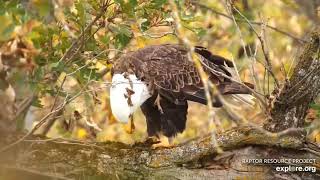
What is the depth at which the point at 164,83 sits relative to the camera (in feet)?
14.5

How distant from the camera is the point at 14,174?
3.39 metres

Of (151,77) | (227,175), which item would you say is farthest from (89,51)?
(227,175)

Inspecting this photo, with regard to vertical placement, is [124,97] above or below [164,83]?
below

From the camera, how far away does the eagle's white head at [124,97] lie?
4.24 m

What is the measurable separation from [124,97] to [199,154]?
0.95 metres

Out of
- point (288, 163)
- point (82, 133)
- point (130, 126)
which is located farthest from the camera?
point (82, 133)

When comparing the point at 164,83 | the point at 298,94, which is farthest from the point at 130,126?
the point at 298,94

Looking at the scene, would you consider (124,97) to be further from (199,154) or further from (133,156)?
(199,154)

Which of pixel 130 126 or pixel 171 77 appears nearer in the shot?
pixel 171 77

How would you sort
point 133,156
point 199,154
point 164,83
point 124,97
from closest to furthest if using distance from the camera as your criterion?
point 199,154, point 133,156, point 124,97, point 164,83

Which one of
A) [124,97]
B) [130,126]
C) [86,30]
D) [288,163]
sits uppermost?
[86,30]

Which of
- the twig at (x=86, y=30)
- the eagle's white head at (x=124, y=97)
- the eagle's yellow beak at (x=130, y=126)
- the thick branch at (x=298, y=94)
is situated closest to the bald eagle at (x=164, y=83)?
the eagle's white head at (x=124, y=97)

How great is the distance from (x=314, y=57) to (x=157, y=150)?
953 mm

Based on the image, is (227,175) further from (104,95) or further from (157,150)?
(104,95)
